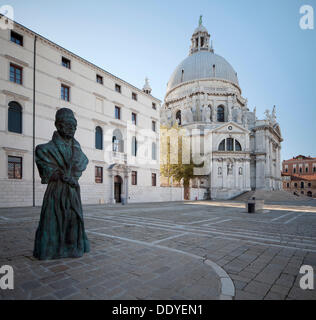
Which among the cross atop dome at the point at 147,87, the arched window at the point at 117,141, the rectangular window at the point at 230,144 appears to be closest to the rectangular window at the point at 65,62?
the arched window at the point at 117,141

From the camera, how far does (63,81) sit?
62.1ft

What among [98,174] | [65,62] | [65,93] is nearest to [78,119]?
[65,93]

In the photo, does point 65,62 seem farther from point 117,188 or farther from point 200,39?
point 200,39

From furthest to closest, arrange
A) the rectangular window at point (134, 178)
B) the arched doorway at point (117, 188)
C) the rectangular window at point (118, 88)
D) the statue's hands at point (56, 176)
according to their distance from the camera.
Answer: the rectangular window at point (134, 178) → the rectangular window at point (118, 88) → the arched doorway at point (117, 188) → the statue's hands at point (56, 176)

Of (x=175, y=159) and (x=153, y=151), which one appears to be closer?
(x=153, y=151)

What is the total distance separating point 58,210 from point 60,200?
19 cm

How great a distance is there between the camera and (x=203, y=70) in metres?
54.5

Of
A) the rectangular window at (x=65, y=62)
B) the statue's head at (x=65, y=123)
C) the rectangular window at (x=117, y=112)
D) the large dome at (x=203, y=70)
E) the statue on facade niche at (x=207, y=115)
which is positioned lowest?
the statue's head at (x=65, y=123)

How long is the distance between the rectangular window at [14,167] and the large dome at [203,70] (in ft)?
159

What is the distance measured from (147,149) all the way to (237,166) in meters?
21.9

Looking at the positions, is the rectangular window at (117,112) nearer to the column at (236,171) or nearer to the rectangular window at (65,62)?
the rectangular window at (65,62)

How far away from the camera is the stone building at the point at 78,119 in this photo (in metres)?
15.5

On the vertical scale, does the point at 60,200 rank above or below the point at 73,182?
below
